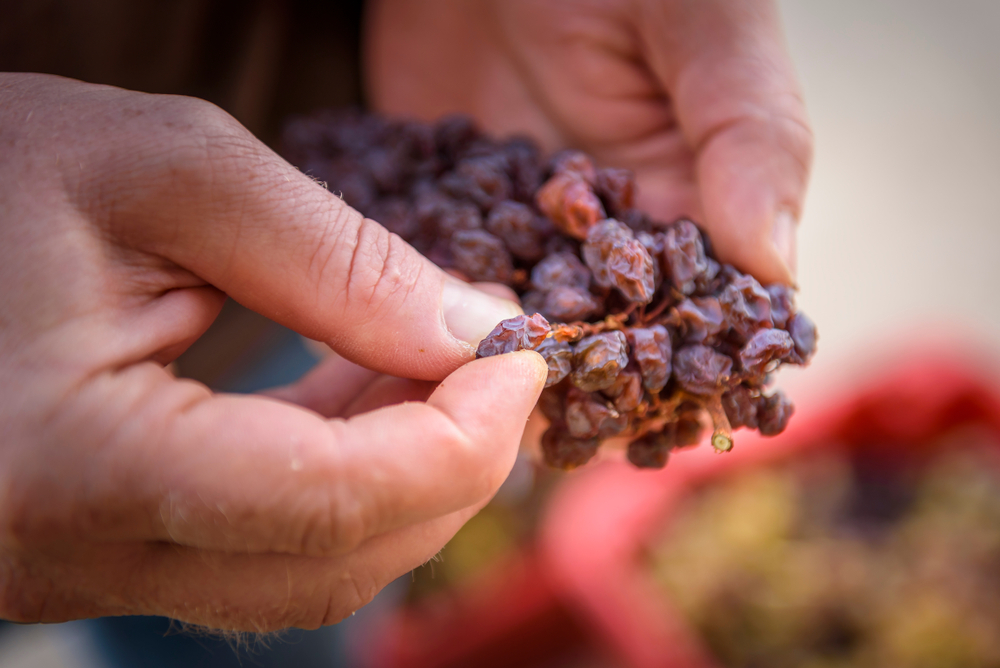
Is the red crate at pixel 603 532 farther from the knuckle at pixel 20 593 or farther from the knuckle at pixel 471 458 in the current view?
the knuckle at pixel 20 593

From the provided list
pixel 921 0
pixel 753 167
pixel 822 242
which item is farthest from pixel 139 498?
pixel 921 0

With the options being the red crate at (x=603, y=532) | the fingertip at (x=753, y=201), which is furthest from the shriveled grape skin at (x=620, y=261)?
the red crate at (x=603, y=532)

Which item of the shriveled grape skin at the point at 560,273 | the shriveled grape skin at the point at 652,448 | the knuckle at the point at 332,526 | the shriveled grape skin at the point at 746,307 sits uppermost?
the shriveled grape skin at the point at 560,273

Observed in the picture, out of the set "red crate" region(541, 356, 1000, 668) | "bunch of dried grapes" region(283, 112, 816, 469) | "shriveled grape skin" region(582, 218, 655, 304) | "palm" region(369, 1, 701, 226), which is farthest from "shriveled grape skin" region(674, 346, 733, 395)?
"red crate" region(541, 356, 1000, 668)

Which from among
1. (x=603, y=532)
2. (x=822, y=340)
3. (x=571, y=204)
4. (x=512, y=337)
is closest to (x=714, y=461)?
(x=603, y=532)

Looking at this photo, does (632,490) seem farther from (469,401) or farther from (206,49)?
(206,49)

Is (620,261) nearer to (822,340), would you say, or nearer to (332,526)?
(332,526)

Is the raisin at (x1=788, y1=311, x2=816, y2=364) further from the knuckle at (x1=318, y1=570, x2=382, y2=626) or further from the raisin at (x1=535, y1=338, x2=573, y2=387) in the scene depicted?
the knuckle at (x1=318, y1=570, x2=382, y2=626)
